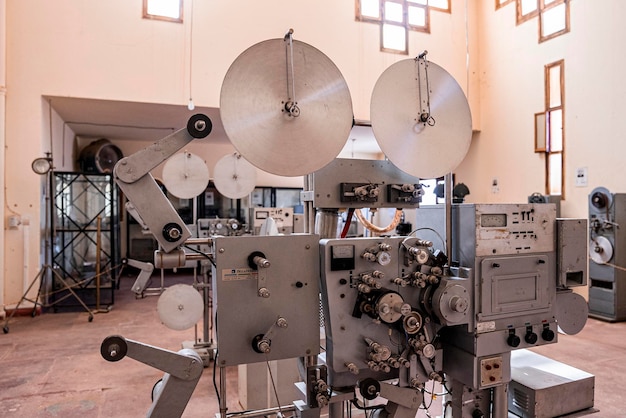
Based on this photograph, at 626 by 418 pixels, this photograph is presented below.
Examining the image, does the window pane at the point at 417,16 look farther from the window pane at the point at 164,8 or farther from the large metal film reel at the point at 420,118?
the large metal film reel at the point at 420,118

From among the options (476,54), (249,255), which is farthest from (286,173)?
(476,54)

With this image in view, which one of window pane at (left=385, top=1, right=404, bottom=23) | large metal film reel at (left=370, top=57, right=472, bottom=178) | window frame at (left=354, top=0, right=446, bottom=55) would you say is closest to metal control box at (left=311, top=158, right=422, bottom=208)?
large metal film reel at (left=370, top=57, right=472, bottom=178)

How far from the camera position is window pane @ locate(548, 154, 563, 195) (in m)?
5.62

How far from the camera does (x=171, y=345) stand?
3.97 metres

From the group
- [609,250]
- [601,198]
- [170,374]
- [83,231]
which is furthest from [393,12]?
[170,374]

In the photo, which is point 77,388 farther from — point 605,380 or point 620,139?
point 620,139

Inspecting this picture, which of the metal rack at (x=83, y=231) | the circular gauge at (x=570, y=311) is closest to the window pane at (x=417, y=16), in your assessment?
the metal rack at (x=83, y=231)

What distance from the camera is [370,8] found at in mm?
6477

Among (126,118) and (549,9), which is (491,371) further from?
(126,118)

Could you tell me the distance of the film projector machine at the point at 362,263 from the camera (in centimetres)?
147

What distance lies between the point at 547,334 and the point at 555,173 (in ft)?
14.9

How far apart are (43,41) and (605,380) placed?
6.46 m

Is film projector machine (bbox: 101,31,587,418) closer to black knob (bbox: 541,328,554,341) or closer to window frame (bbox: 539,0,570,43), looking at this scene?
black knob (bbox: 541,328,554,341)

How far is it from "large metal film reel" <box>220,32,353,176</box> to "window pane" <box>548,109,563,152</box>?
504cm
